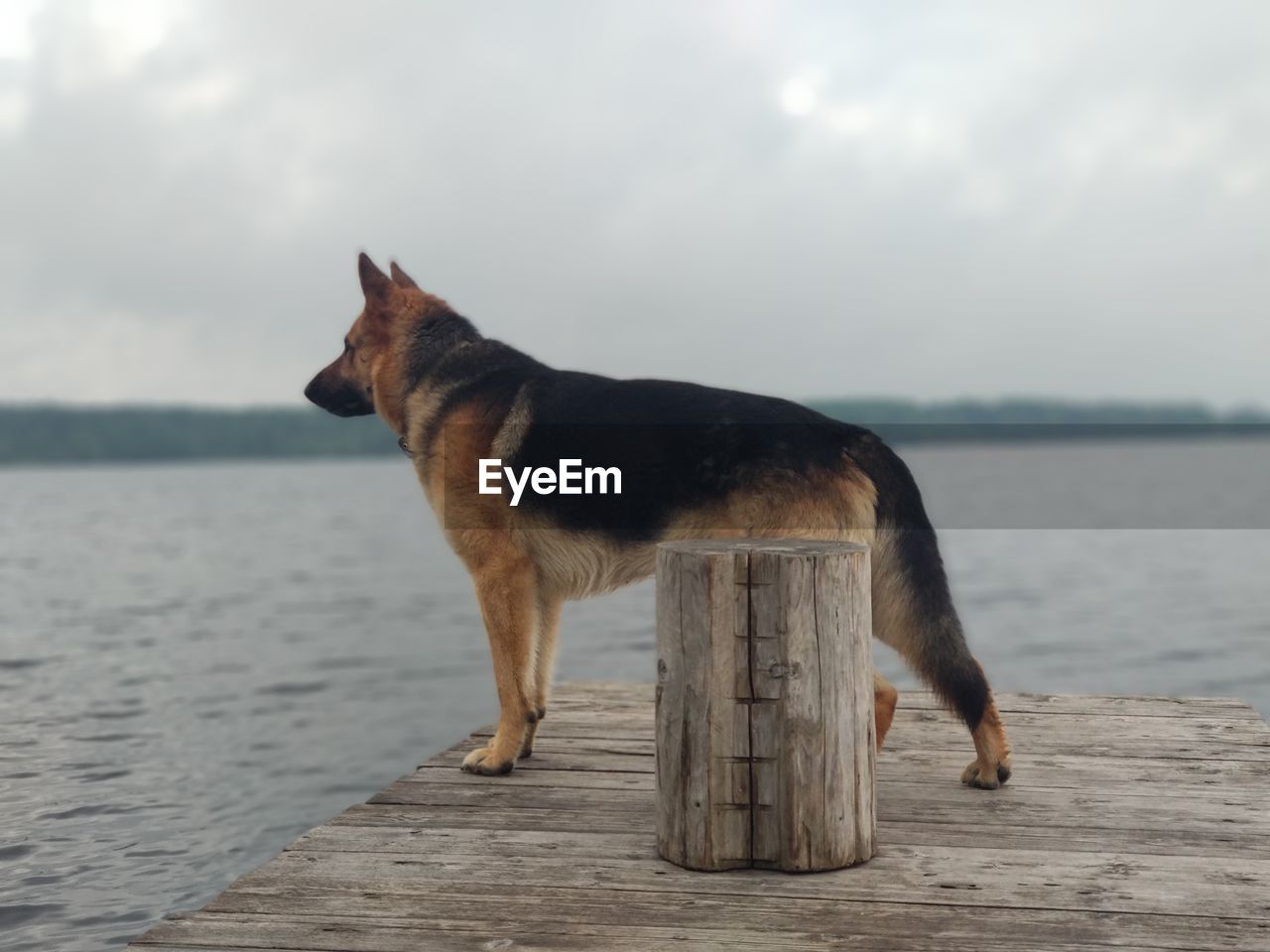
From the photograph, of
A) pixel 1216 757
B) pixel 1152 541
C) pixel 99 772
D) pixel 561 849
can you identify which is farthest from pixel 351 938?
pixel 1152 541

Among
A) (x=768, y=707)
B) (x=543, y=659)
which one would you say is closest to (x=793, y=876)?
(x=768, y=707)

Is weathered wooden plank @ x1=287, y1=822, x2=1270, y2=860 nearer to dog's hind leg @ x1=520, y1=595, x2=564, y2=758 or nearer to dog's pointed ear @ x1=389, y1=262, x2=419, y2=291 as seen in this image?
dog's hind leg @ x1=520, y1=595, x2=564, y2=758

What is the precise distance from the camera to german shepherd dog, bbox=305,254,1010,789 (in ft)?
15.0

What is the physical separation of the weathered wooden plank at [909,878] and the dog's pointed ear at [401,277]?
300cm

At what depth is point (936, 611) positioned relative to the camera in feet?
14.7

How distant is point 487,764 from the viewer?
206 inches

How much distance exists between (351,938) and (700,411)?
8.04 ft

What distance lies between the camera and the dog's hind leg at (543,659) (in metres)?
5.45

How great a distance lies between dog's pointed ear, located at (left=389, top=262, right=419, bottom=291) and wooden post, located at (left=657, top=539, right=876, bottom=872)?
278cm

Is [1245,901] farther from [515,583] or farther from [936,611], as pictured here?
[515,583]

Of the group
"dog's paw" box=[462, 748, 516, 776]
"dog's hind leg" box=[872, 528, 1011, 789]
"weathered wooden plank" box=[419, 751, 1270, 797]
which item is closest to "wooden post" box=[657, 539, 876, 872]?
"dog's hind leg" box=[872, 528, 1011, 789]

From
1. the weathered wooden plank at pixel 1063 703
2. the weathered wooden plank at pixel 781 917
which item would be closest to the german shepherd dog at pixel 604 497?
the weathered wooden plank at pixel 781 917

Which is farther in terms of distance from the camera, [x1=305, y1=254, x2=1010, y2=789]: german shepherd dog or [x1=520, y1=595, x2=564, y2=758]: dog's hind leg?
[x1=520, y1=595, x2=564, y2=758]: dog's hind leg

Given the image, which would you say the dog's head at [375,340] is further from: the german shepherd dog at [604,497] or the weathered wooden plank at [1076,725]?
the weathered wooden plank at [1076,725]
